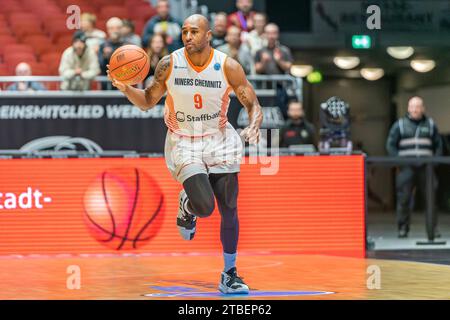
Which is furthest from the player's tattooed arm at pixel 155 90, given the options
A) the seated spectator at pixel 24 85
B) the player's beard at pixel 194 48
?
the seated spectator at pixel 24 85

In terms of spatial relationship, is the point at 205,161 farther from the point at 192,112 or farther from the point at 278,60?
the point at 278,60

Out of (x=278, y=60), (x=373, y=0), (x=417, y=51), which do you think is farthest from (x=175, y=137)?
(x=417, y=51)

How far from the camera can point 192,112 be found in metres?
10.1

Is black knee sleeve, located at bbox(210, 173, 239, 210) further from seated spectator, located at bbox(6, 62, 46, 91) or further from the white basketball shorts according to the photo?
seated spectator, located at bbox(6, 62, 46, 91)

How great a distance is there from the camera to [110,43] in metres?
17.0

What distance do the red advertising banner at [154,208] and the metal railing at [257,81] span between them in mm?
1815

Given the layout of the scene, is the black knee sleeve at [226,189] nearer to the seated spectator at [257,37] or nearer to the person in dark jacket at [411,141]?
the person in dark jacket at [411,141]

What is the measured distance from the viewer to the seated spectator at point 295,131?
52.9ft

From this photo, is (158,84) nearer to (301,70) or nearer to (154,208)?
(154,208)

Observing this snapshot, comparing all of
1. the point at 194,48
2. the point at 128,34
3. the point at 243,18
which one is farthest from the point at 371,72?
the point at 194,48

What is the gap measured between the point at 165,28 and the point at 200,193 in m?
8.82

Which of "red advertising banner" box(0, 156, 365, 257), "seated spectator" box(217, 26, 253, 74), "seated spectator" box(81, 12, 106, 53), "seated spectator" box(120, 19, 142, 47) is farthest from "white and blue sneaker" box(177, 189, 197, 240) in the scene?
"seated spectator" box(81, 12, 106, 53)
